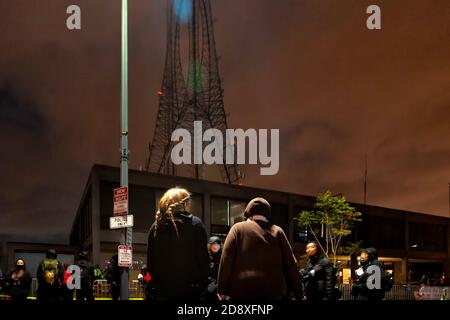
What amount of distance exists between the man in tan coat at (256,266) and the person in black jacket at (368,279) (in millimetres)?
4105

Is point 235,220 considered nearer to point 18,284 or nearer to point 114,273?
point 114,273

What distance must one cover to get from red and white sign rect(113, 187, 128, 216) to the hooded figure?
2.19 meters

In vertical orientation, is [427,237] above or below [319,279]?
below

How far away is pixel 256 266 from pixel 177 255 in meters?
0.69

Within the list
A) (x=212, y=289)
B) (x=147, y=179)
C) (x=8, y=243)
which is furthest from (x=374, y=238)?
(x=212, y=289)

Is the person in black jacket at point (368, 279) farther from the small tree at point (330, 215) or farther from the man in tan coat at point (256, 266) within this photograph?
the small tree at point (330, 215)

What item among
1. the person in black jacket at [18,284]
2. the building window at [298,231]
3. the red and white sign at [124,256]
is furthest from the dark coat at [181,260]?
the building window at [298,231]

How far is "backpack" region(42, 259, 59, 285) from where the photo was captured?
11.4m

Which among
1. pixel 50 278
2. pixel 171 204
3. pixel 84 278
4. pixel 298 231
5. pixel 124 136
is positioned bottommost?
pixel 298 231

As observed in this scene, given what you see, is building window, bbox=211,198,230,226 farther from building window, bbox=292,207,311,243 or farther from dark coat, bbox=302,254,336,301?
dark coat, bbox=302,254,336,301

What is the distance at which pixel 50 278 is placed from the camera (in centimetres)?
1138

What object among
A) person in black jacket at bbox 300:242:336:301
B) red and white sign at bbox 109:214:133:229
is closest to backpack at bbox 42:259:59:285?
red and white sign at bbox 109:214:133:229

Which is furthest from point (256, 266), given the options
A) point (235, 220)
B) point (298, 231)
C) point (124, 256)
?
point (298, 231)

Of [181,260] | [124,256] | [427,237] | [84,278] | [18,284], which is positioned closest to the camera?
[181,260]
